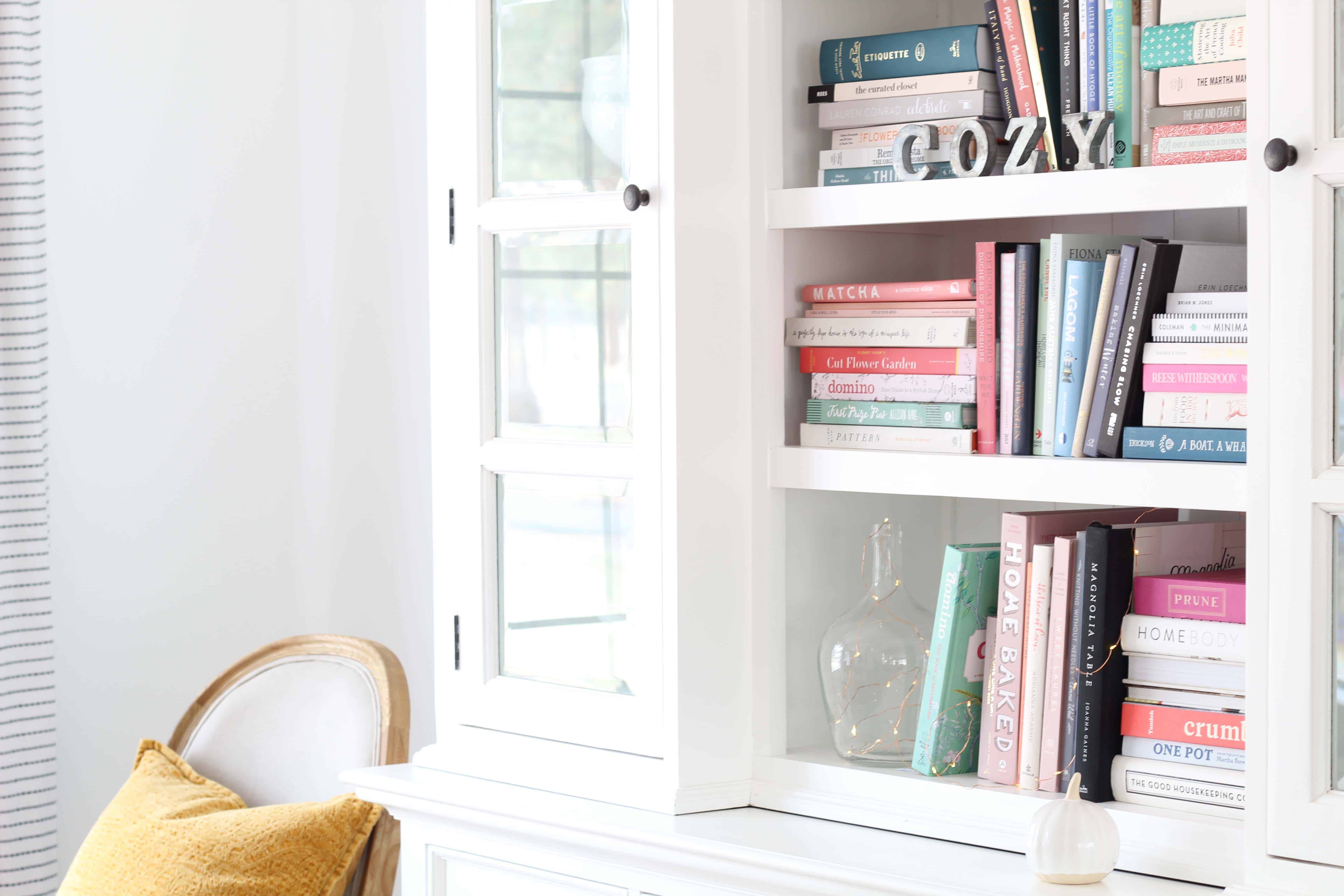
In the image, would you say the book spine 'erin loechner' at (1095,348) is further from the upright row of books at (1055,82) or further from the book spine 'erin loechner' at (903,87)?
the book spine 'erin loechner' at (903,87)

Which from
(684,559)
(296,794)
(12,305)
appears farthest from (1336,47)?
(12,305)

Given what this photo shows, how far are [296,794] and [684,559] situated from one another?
2.57 feet

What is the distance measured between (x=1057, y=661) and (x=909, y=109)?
0.64 m

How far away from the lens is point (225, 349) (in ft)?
8.34

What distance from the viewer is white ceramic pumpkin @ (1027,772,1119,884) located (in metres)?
1.27

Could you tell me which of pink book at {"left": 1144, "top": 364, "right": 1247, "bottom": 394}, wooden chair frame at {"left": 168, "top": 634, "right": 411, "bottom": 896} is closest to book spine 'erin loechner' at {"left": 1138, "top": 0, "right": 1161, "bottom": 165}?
pink book at {"left": 1144, "top": 364, "right": 1247, "bottom": 394}

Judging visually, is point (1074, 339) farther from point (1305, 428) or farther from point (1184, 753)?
point (1184, 753)

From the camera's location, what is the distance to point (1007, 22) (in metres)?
1.50

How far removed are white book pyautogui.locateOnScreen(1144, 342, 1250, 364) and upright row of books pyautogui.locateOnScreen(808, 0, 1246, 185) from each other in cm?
18

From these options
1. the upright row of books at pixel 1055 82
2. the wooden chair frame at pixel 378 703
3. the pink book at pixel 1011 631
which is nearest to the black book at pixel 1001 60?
the upright row of books at pixel 1055 82

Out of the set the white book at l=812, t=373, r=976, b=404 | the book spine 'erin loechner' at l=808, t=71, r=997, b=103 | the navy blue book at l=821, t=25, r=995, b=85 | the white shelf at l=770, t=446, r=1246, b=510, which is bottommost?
the white shelf at l=770, t=446, r=1246, b=510

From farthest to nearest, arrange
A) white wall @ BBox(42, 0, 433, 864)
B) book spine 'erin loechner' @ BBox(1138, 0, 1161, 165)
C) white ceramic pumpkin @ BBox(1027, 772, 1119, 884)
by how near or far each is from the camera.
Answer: white wall @ BBox(42, 0, 433, 864)
book spine 'erin loechner' @ BBox(1138, 0, 1161, 165)
white ceramic pumpkin @ BBox(1027, 772, 1119, 884)

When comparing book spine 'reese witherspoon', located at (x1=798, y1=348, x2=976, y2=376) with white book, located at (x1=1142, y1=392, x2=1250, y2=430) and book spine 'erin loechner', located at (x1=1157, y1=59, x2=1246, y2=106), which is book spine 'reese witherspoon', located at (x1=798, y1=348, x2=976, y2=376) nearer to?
white book, located at (x1=1142, y1=392, x2=1250, y2=430)

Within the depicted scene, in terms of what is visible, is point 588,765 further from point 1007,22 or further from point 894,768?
point 1007,22
